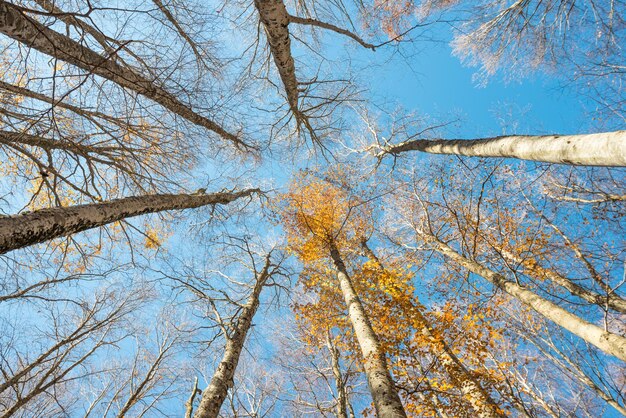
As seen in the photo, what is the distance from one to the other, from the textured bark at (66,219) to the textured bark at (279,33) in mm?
2826

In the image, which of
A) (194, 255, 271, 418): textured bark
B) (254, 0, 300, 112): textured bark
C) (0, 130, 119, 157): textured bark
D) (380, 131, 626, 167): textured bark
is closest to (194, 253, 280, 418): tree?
(194, 255, 271, 418): textured bark

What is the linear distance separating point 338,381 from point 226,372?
400 centimetres

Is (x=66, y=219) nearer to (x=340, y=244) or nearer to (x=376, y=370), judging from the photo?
(x=376, y=370)

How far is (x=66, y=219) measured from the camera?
2.57 metres

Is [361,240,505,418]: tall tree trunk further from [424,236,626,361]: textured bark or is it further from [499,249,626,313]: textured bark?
[499,249,626,313]: textured bark

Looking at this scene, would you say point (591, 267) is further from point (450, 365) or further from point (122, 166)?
point (122, 166)

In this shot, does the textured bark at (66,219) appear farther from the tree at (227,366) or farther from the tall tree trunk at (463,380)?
the tall tree trunk at (463,380)

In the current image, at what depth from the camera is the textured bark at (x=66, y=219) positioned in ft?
6.86

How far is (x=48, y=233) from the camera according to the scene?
8.02 feet

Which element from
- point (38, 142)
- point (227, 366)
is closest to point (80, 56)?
point (38, 142)

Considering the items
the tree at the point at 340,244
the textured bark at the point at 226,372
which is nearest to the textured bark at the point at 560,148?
the tree at the point at 340,244

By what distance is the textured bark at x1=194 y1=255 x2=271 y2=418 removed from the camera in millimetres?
3618

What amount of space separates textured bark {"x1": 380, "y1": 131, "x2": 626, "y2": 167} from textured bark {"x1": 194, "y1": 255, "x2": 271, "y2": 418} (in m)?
4.98

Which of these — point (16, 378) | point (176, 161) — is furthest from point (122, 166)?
point (16, 378)
